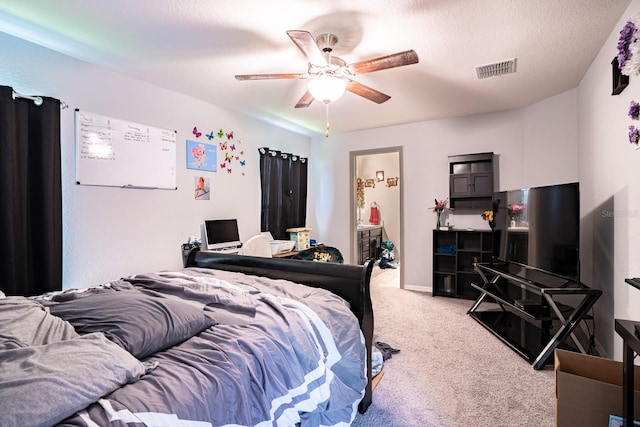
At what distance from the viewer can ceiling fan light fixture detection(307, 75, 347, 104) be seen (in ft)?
6.86

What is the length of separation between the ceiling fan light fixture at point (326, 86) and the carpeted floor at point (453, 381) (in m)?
2.03

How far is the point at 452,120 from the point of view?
165 inches

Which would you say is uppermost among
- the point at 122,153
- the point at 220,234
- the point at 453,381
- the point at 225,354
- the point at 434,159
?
the point at 434,159

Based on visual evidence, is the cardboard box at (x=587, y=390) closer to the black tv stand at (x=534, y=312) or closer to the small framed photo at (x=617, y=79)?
the black tv stand at (x=534, y=312)

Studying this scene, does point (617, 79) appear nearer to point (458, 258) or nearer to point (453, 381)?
point (453, 381)

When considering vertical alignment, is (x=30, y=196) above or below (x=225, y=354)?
above

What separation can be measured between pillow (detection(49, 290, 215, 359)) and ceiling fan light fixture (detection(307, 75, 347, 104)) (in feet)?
5.22

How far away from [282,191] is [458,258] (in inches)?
103

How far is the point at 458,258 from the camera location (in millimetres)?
4090

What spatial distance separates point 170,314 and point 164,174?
2173 mm

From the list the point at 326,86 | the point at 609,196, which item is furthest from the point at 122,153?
the point at 609,196

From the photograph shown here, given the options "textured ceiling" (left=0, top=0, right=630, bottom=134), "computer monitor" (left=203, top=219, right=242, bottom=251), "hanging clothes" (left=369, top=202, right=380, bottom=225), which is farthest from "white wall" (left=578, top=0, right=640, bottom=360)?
"hanging clothes" (left=369, top=202, right=380, bottom=225)

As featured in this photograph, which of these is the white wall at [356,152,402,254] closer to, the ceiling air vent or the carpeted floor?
the carpeted floor

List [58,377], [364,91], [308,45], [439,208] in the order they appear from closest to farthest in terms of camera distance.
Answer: [58,377], [308,45], [364,91], [439,208]
